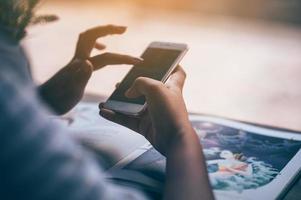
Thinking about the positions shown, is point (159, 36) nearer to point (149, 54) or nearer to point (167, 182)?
point (149, 54)

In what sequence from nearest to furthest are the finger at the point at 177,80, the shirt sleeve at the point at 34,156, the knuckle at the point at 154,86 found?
the shirt sleeve at the point at 34,156
the knuckle at the point at 154,86
the finger at the point at 177,80

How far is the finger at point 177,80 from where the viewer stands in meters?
0.80

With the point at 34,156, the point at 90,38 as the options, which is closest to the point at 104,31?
the point at 90,38

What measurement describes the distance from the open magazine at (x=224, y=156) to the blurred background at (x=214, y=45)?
37cm

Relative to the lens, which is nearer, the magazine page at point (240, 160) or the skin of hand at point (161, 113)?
the skin of hand at point (161, 113)

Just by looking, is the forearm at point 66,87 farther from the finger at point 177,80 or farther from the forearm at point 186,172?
the forearm at point 186,172

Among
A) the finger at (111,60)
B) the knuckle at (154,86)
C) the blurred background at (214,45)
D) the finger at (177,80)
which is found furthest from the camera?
the blurred background at (214,45)

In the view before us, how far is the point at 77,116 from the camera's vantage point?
106 cm

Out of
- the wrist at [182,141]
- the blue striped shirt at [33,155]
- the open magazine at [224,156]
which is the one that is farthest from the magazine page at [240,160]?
the blue striped shirt at [33,155]

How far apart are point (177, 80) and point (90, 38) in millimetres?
213

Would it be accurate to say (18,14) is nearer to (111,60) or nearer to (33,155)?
(111,60)

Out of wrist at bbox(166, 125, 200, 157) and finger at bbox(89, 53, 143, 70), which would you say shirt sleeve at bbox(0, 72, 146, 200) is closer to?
→ wrist at bbox(166, 125, 200, 157)

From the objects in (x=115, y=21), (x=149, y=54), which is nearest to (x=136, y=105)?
(x=149, y=54)

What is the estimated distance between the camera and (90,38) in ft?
3.22
